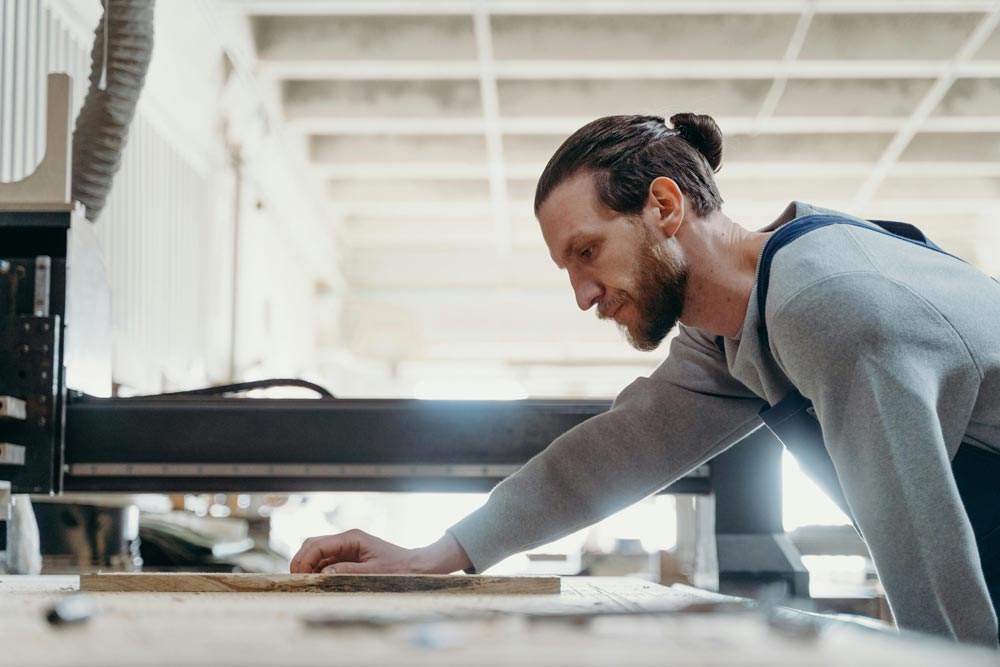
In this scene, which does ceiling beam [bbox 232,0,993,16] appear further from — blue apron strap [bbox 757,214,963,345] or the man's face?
blue apron strap [bbox 757,214,963,345]

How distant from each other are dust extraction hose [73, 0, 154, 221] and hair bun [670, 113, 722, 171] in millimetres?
976

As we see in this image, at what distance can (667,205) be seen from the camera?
1.31 m

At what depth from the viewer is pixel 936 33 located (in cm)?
484

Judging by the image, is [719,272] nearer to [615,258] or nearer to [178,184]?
[615,258]

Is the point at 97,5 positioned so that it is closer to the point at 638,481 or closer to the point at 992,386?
the point at 638,481

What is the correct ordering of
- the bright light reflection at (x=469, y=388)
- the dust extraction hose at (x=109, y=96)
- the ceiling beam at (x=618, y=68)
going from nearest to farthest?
the dust extraction hose at (x=109, y=96), the ceiling beam at (x=618, y=68), the bright light reflection at (x=469, y=388)

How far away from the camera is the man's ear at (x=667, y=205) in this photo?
130 cm

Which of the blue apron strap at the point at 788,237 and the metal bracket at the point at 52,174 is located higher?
the metal bracket at the point at 52,174

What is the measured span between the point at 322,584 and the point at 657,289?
54 centimetres

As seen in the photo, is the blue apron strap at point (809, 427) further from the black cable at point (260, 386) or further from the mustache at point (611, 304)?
the black cable at point (260, 386)

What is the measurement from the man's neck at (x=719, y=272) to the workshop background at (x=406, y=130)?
74.8 inches

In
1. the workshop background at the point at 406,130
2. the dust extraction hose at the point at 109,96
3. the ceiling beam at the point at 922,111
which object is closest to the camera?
the dust extraction hose at the point at 109,96

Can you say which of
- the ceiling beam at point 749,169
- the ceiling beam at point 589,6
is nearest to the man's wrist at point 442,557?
the ceiling beam at point 589,6

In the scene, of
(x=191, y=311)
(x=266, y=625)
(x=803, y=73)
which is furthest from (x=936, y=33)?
(x=266, y=625)
